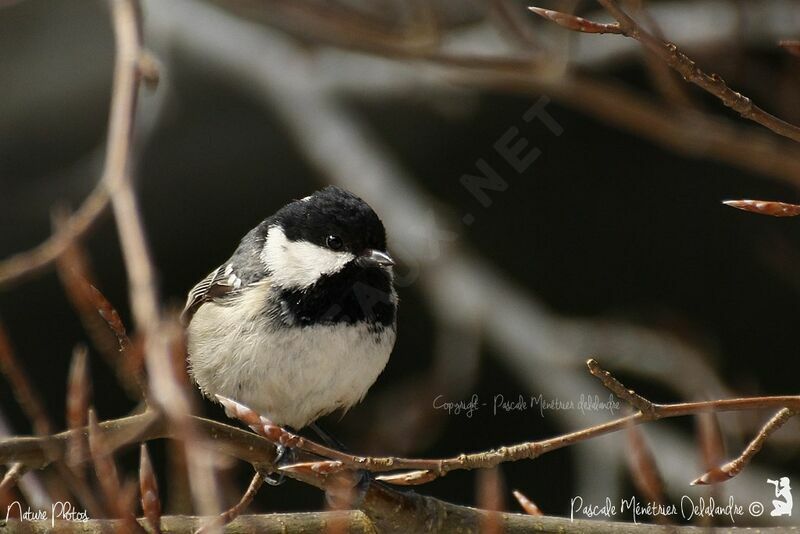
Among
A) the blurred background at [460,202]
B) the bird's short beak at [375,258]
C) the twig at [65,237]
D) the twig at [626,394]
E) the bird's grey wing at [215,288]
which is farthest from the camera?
the blurred background at [460,202]

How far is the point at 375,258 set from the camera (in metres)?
1.52

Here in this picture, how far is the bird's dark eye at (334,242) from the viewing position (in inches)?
61.9

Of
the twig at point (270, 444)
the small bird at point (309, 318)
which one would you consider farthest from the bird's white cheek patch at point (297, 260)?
the twig at point (270, 444)

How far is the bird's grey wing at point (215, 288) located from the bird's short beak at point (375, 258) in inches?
12.1

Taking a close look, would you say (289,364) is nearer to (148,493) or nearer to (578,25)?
(148,493)

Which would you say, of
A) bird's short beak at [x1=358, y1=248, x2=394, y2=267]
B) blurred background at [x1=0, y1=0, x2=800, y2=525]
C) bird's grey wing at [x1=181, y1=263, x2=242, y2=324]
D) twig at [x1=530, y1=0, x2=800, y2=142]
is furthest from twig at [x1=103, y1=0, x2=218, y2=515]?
blurred background at [x1=0, y1=0, x2=800, y2=525]

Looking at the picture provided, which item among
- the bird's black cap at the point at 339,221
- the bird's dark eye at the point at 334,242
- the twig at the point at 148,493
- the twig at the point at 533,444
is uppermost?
the bird's black cap at the point at 339,221

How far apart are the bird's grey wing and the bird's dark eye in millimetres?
232

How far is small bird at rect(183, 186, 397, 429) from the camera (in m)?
1.56

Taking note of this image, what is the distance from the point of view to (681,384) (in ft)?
7.66

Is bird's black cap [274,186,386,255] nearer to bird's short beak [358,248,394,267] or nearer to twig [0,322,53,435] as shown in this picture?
bird's short beak [358,248,394,267]

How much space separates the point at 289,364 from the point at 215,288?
307 mm

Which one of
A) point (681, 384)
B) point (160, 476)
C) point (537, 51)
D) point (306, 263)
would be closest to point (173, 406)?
point (306, 263)

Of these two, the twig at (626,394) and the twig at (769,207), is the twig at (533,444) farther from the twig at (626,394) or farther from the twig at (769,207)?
the twig at (769,207)
